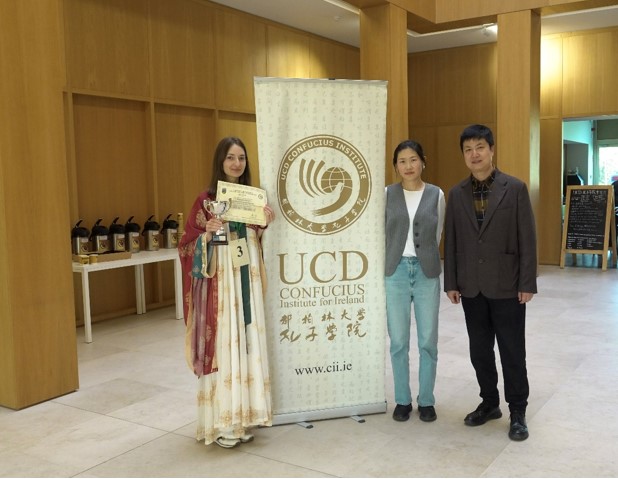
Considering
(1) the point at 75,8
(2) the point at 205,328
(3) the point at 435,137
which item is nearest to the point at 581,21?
(3) the point at 435,137

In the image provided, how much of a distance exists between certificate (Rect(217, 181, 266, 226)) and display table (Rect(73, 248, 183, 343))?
116 inches

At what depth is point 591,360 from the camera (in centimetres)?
470

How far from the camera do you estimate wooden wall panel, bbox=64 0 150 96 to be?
6.05m

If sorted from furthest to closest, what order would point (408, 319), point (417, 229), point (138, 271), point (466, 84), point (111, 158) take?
point (466, 84) → point (138, 271) → point (111, 158) → point (408, 319) → point (417, 229)

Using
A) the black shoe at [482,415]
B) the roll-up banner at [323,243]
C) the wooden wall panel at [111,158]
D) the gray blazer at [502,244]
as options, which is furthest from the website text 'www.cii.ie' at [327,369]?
the wooden wall panel at [111,158]

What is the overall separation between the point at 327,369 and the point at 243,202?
1.09 meters

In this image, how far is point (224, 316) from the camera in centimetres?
313

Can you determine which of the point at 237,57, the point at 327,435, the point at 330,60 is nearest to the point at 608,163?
the point at 330,60

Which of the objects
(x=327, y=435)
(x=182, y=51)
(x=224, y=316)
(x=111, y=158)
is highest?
(x=182, y=51)

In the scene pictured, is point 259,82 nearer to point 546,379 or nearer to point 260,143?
point 260,143

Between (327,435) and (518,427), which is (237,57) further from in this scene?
(518,427)

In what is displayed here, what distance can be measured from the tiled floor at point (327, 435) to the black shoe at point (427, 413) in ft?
0.20

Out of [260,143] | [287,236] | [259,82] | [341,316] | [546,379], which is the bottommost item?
[546,379]

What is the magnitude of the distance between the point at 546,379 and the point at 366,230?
1.78 m
